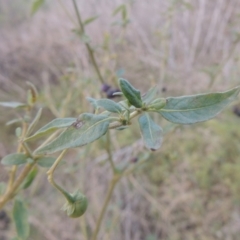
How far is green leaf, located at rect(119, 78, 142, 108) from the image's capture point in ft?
1.01

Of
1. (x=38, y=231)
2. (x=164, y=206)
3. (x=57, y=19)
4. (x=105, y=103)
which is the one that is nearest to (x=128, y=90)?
(x=105, y=103)

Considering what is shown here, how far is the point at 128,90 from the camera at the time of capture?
0.31m

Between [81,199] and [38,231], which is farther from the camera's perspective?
[38,231]

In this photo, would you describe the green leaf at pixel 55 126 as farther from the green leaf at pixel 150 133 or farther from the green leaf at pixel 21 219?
the green leaf at pixel 21 219

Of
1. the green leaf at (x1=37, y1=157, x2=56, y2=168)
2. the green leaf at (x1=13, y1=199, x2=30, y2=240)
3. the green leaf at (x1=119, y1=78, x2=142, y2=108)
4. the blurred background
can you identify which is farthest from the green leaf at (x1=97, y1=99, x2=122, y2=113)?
the blurred background

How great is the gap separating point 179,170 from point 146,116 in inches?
62.8

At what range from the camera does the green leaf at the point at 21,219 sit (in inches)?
19.5

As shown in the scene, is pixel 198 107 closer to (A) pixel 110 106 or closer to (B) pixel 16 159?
(A) pixel 110 106

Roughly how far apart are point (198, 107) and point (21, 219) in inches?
11.9

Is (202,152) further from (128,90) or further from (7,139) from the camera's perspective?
(128,90)

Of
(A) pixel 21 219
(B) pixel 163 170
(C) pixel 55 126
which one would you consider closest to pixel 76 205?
(C) pixel 55 126

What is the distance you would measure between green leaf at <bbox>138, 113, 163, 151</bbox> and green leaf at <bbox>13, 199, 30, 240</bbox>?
0.82 ft

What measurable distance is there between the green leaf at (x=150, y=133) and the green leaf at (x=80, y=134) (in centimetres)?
3

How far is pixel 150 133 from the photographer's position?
31 cm
